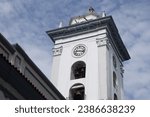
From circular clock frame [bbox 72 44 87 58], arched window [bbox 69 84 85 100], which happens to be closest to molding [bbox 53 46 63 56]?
circular clock frame [bbox 72 44 87 58]

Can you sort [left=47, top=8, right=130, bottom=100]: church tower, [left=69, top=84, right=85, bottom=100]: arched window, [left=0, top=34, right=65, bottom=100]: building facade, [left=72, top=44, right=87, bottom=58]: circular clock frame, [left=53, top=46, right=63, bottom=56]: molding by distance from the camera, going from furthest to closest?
[left=53, top=46, right=63, bottom=56]: molding < [left=72, top=44, right=87, bottom=58]: circular clock frame < [left=69, top=84, right=85, bottom=100]: arched window < [left=47, top=8, right=130, bottom=100]: church tower < [left=0, top=34, right=65, bottom=100]: building facade

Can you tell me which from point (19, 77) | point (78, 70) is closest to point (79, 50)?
point (78, 70)

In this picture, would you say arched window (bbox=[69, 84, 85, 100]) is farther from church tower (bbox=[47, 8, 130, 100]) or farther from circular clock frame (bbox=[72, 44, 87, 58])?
circular clock frame (bbox=[72, 44, 87, 58])

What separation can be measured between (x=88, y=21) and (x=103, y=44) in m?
2.97

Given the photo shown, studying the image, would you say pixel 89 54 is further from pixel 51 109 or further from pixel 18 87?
pixel 51 109

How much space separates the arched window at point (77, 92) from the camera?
33.8 meters

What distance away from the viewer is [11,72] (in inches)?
673

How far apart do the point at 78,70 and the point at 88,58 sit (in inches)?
63.6

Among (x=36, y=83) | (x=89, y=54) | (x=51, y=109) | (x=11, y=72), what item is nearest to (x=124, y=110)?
(x=51, y=109)

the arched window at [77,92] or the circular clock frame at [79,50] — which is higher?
the circular clock frame at [79,50]

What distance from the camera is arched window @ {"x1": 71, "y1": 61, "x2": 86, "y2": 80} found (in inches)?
1389

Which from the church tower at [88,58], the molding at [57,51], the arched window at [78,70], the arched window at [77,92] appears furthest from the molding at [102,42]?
the arched window at [77,92]

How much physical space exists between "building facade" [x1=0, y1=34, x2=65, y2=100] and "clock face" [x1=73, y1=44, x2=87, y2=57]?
1012 centimetres

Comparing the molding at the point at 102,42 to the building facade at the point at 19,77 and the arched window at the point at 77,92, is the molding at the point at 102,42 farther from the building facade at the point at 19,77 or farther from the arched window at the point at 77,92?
the building facade at the point at 19,77
